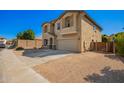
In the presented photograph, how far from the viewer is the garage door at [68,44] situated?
16189mm

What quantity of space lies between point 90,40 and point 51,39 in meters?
8.35

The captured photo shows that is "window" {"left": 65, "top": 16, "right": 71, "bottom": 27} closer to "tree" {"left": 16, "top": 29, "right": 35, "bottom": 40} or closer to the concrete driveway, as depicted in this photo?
the concrete driveway

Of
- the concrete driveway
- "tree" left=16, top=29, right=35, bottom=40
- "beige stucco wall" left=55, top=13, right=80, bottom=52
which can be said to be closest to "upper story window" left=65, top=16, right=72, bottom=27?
"beige stucco wall" left=55, top=13, right=80, bottom=52

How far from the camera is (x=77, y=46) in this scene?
1576 cm

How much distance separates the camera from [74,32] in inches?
619

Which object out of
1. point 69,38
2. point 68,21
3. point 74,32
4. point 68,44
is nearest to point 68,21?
point 68,21

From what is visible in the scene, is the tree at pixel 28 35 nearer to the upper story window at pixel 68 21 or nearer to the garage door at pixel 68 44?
the garage door at pixel 68 44

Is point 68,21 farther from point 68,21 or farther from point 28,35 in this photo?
point 28,35

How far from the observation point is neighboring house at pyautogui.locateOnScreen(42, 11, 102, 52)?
15.5 m

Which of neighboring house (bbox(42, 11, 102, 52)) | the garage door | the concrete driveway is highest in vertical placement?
neighboring house (bbox(42, 11, 102, 52))
